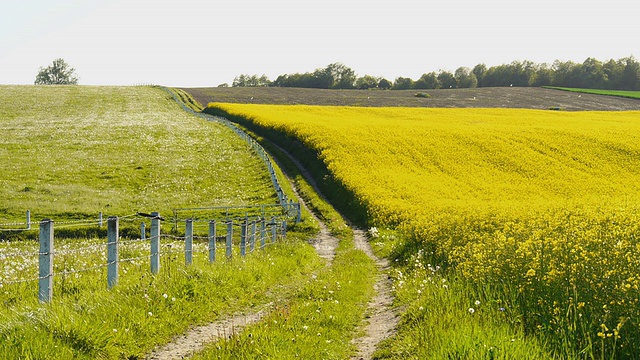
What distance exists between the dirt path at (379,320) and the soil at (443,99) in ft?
278

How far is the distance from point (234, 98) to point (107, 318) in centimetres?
9723

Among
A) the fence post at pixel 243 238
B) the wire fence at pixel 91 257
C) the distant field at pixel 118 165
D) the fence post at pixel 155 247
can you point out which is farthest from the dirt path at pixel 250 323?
the distant field at pixel 118 165

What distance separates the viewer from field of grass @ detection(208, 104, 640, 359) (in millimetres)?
7898

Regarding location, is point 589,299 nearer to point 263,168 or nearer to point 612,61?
point 263,168

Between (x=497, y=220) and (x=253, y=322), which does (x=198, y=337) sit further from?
(x=497, y=220)

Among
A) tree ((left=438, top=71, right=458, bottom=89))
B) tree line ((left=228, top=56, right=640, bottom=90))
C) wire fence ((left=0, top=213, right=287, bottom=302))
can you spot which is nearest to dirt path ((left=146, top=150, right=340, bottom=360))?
wire fence ((left=0, top=213, right=287, bottom=302))

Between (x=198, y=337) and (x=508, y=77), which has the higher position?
(x=508, y=77)

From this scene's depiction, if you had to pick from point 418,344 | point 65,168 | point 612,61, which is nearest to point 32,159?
point 65,168

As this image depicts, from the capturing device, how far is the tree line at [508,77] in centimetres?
14275

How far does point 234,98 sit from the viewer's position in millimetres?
104625

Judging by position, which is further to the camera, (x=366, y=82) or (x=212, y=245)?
(x=366, y=82)

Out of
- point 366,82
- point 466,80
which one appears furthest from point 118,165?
point 466,80

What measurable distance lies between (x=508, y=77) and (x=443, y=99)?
5576cm

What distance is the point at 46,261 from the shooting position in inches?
384
